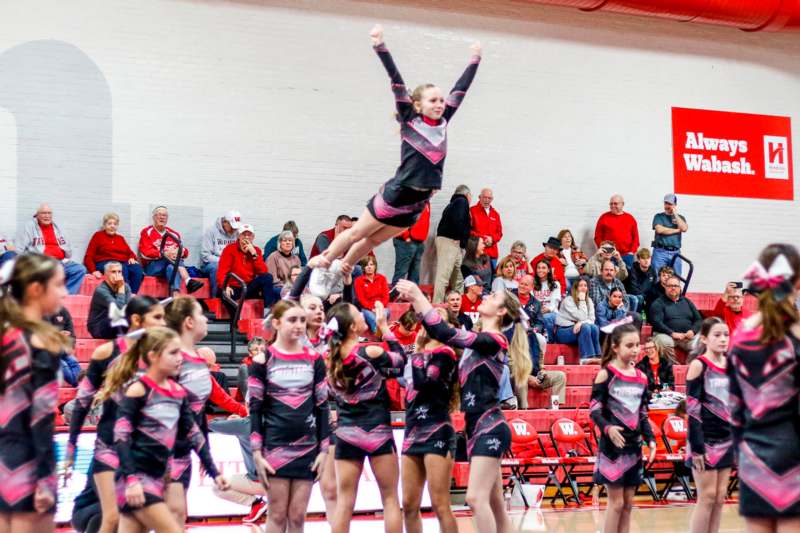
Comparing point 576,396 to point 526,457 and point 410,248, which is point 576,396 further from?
point 410,248

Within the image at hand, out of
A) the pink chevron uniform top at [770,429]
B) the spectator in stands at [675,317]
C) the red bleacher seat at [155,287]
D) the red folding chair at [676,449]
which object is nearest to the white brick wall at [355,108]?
the red bleacher seat at [155,287]

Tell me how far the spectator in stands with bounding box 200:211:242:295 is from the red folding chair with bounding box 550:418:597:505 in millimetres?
4749

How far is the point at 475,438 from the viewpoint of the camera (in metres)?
6.37

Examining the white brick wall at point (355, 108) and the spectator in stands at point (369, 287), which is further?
the white brick wall at point (355, 108)

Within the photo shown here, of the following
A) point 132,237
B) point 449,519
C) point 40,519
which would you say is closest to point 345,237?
point 449,519

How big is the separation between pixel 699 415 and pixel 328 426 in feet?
8.22

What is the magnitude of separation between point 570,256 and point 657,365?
9.36 ft

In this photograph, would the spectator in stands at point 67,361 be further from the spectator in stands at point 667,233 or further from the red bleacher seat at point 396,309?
the spectator in stands at point 667,233

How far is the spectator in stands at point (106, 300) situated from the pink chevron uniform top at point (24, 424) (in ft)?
10.5

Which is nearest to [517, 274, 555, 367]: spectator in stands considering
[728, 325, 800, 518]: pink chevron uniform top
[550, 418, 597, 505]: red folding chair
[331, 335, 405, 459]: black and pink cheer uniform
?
[550, 418, 597, 505]: red folding chair

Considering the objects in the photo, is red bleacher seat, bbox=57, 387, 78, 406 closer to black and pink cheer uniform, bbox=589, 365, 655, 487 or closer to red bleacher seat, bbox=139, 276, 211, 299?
red bleacher seat, bbox=139, 276, 211, 299

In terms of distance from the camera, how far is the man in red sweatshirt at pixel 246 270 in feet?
40.7

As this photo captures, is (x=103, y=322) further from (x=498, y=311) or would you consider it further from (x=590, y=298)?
(x=590, y=298)

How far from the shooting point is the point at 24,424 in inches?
169
